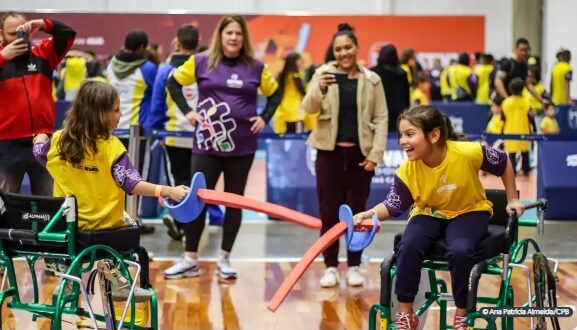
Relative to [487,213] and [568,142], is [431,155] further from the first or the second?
[568,142]

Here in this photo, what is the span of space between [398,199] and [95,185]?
137 centimetres

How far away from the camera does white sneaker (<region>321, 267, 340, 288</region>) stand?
708 centimetres

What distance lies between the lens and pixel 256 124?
23.3ft

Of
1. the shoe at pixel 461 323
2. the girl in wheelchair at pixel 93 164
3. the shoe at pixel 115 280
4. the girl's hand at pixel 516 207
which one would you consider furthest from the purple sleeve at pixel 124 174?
the girl's hand at pixel 516 207

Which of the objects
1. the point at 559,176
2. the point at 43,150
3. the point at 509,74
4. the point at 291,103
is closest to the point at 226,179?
the point at 43,150

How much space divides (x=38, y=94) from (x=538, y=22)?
19862 millimetres

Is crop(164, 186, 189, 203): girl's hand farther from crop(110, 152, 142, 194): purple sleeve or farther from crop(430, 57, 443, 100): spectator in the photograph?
crop(430, 57, 443, 100): spectator

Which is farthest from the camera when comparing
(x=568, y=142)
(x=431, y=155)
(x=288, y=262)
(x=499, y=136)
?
(x=568, y=142)

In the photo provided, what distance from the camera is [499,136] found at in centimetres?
909

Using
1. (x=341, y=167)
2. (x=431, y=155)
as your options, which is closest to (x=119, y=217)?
(x=431, y=155)

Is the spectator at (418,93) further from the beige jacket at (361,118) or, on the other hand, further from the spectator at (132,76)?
the beige jacket at (361,118)

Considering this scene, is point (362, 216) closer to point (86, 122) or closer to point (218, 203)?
point (218, 203)

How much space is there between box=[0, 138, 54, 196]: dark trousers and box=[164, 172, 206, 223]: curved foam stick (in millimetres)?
2135

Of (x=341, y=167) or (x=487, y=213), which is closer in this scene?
(x=487, y=213)
